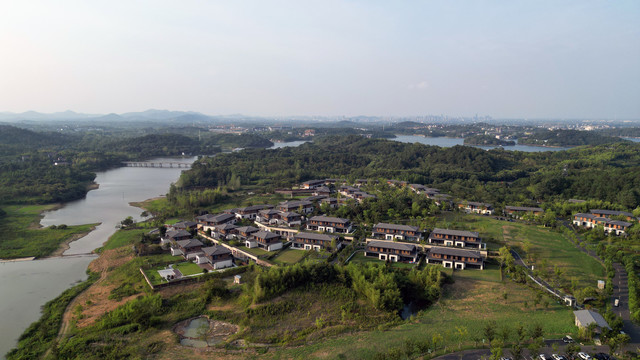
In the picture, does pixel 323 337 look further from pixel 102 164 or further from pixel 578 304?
pixel 102 164

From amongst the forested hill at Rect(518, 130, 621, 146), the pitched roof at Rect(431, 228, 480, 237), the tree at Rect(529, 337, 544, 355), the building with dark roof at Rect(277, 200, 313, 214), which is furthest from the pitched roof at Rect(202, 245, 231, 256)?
the forested hill at Rect(518, 130, 621, 146)

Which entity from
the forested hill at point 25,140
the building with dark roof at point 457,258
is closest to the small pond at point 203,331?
the building with dark roof at point 457,258

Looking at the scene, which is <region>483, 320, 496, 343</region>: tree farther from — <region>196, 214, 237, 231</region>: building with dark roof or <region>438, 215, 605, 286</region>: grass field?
<region>196, 214, 237, 231</region>: building with dark roof

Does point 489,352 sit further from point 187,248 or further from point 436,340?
point 187,248

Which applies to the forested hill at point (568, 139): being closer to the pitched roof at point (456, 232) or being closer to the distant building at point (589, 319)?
the pitched roof at point (456, 232)

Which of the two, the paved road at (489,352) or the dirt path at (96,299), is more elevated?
the paved road at (489,352)

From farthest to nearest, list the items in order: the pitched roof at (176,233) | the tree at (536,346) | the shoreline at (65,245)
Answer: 1. the shoreline at (65,245)
2. the pitched roof at (176,233)
3. the tree at (536,346)
